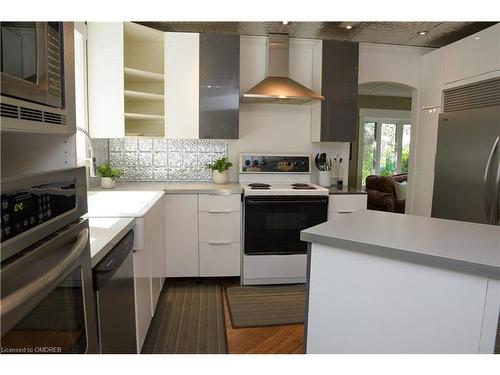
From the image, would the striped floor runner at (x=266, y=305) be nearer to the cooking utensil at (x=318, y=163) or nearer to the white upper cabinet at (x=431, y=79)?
the cooking utensil at (x=318, y=163)

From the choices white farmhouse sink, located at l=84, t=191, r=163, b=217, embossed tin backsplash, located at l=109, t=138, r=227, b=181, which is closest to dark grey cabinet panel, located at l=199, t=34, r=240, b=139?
embossed tin backsplash, located at l=109, t=138, r=227, b=181

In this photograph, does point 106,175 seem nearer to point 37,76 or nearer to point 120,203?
point 120,203

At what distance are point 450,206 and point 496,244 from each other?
2166 millimetres

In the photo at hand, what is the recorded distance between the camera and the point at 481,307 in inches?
44.2

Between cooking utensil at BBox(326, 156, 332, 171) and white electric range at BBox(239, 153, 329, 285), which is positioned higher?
cooking utensil at BBox(326, 156, 332, 171)

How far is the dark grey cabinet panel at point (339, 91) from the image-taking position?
3297 mm

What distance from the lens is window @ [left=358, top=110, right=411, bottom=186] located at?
7117 millimetres

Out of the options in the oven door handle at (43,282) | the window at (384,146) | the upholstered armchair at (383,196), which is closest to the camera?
the oven door handle at (43,282)

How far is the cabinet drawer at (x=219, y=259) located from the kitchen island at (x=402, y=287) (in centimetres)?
160

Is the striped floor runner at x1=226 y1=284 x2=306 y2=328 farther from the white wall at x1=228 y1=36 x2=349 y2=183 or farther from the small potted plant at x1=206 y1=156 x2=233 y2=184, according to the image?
the white wall at x1=228 y1=36 x2=349 y2=183

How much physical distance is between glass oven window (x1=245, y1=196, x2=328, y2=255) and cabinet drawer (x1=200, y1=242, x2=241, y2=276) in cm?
14

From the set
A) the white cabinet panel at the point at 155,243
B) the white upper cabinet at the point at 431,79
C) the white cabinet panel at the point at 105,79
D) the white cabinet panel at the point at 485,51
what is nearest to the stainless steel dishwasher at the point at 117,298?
the white cabinet panel at the point at 155,243
